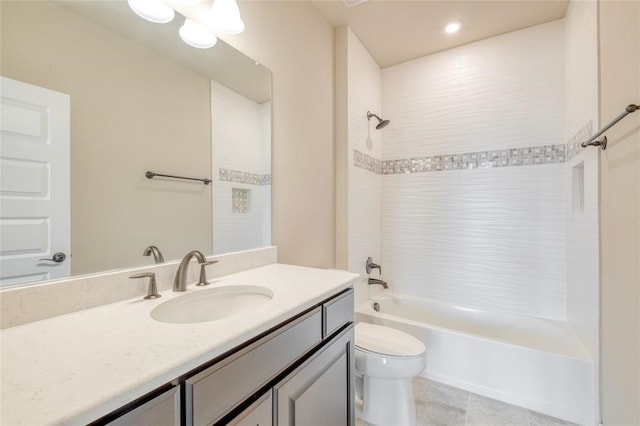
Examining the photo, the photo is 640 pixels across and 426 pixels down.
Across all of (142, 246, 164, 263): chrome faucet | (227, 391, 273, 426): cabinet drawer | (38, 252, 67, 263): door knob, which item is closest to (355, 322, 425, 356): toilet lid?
(227, 391, 273, 426): cabinet drawer

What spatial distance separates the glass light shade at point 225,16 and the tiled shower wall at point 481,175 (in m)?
1.83

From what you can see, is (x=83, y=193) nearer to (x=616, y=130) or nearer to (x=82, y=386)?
(x=82, y=386)

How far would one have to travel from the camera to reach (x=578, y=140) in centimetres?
173

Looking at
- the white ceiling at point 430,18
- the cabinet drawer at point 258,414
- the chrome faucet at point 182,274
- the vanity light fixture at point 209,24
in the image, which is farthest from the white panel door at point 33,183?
the white ceiling at point 430,18

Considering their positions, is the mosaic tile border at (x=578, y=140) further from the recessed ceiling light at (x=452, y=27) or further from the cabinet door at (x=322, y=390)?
the cabinet door at (x=322, y=390)

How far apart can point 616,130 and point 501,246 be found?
1.20 metres

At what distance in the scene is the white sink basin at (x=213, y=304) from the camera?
921 millimetres

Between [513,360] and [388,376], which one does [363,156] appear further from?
[513,360]

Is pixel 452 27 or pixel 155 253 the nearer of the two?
pixel 155 253

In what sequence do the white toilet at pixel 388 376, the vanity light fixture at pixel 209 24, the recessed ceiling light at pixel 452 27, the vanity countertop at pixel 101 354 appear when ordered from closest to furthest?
the vanity countertop at pixel 101 354 < the vanity light fixture at pixel 209 24 < the white toilet at pixel 388 376 < the recessed ceiling light at pixel 452 27

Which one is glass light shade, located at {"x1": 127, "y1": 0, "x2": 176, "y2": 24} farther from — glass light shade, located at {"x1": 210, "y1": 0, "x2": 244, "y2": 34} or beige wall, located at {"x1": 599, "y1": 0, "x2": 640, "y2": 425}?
beige wall, located at {"x1": 599, "y1": 0, "x2": 640, "y2": 425}

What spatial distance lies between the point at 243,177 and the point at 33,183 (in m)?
0.78

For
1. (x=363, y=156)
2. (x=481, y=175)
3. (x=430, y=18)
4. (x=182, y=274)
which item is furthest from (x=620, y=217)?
(x=182, y=274)

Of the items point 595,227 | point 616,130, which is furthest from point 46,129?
point 595,227
